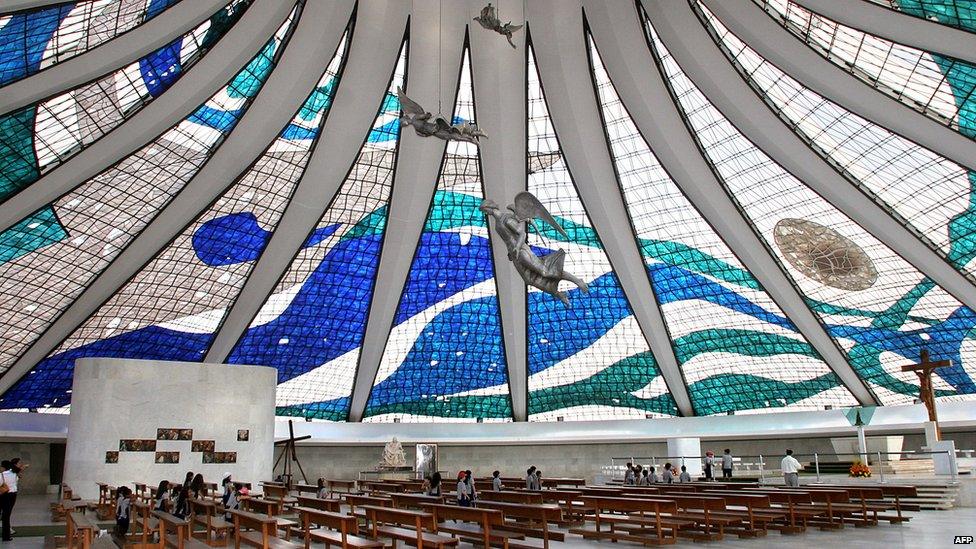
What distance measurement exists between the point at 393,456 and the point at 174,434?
1495 centimetres

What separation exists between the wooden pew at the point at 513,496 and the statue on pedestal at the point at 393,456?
20818mm

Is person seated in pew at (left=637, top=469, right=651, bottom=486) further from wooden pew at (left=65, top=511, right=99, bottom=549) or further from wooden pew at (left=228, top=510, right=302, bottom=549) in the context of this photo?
wooden pew at (left=65, top=511, right=99, bottom=549)

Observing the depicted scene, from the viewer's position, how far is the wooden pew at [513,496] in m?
18.8

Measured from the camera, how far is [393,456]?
41750 mm

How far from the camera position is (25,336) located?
31.9 metres

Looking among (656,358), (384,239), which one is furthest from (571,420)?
(384,239)

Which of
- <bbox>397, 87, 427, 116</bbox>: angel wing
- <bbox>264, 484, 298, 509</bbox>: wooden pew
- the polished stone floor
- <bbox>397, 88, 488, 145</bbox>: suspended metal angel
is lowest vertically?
the polished stone floor

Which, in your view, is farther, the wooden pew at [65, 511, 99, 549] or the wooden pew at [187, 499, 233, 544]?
the wooden pew at [187, 499, 233, 544]

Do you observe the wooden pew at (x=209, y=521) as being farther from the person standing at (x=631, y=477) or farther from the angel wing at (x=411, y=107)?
the person standing at (x=631, y=477)

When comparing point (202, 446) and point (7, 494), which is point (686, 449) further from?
point (7, 494)

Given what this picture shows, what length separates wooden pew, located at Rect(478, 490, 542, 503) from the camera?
18.8 metres

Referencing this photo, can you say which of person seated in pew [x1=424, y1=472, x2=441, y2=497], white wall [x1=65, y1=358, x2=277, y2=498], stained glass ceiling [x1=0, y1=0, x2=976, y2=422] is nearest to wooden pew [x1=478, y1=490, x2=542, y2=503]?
person seated in pew [x1=424, y1=472, x2=441, y2=497]

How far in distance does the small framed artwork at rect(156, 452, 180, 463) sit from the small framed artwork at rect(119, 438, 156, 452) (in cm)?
30

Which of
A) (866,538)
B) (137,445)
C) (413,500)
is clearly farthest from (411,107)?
(137,445)
